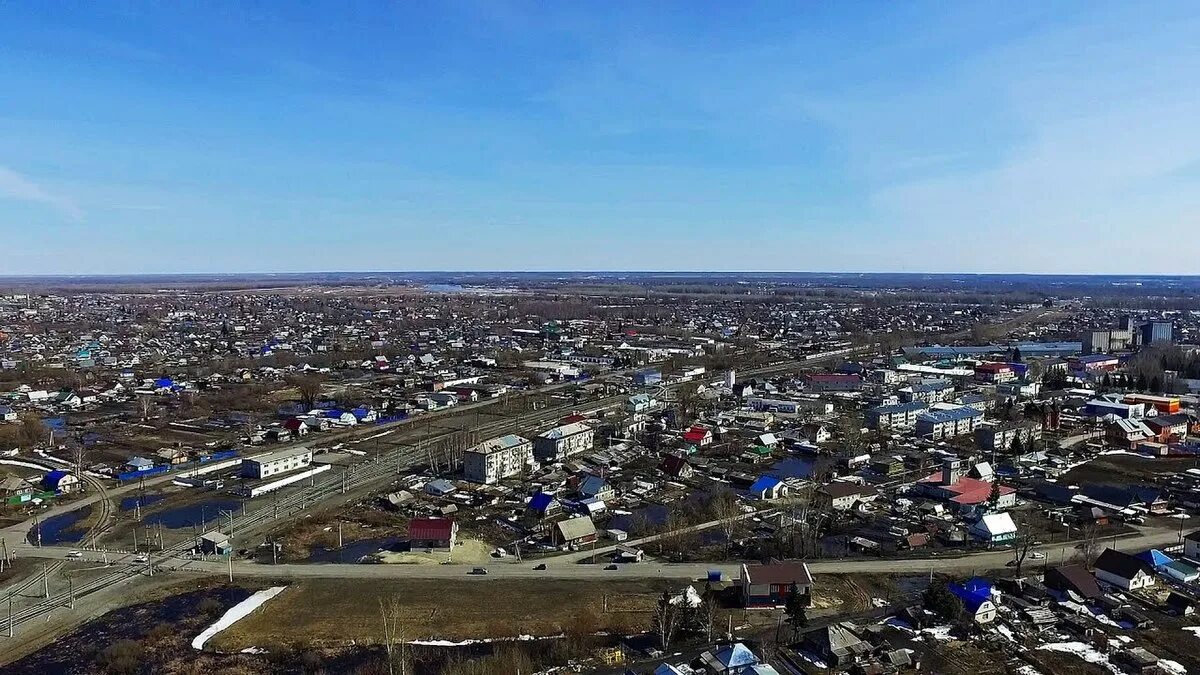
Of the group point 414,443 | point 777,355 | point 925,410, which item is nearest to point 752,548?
point 414,443

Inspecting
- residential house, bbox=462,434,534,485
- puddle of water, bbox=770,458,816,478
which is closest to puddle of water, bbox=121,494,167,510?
residential house, bbox=462,434,534,485

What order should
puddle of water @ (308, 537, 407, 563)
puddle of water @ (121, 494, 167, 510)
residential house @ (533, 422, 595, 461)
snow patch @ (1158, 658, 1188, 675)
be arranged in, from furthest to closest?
1. residential house @ (533, 422, 595, 461)
2. puddle of water @ (121, 494, 167, 510)
3. puddle of water @ (308, 537, 407, 563)
4. snow patch @ (1158, 658, 1188, 675)

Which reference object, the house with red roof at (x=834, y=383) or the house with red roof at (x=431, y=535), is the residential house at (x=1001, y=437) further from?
the house with red roof at (x=431, y=535)

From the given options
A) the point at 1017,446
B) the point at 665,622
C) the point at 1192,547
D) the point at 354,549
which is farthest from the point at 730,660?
the point at 1017,446

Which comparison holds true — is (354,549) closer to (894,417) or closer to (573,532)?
(573,532)

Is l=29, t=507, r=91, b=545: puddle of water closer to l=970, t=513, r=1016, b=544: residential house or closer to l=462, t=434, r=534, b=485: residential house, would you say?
l=462, t=434, r=534, b=485: residential house
